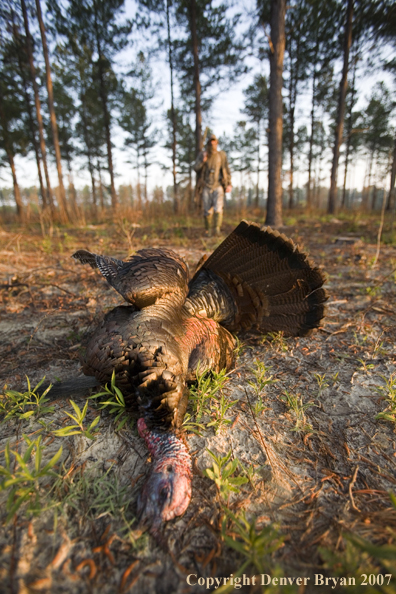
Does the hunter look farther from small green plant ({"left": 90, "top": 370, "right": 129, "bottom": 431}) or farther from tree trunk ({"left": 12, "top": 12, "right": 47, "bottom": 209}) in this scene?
tree trunk ({"left": 12, "top": 12, "right": 47, "bottom": 209})

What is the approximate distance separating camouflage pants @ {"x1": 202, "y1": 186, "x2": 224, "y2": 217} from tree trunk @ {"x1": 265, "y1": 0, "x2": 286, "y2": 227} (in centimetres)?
189

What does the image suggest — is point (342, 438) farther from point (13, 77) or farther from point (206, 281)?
point (13, 77)

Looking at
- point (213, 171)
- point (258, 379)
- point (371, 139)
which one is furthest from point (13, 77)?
point (371, 139)

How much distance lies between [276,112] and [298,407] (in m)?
8.57

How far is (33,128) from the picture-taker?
57.3 feet

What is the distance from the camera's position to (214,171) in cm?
740

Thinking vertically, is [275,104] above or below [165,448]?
above

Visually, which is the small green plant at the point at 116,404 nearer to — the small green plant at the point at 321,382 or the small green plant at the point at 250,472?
the small green plant at the point at 250,472

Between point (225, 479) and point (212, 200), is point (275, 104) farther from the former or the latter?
point (225, 479)

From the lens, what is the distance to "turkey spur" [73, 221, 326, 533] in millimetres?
1268

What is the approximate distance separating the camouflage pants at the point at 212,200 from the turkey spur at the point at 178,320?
568 cm

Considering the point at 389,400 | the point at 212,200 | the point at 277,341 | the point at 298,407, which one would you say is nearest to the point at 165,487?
the point at 298,407

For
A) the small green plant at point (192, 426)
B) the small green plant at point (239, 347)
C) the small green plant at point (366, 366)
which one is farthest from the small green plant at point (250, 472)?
the small green plant at point (366, 366)

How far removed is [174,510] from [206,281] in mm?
1521
